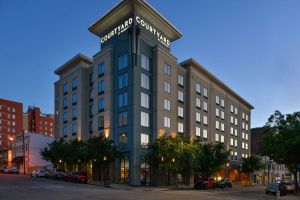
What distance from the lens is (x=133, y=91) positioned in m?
52.5

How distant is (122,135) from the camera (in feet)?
177

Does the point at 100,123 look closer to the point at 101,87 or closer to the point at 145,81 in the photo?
the point at 101,87

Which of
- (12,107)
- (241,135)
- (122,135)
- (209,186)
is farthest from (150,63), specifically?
(12,107)

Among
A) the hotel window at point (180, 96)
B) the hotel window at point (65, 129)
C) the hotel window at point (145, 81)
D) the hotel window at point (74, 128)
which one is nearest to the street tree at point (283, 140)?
the hotel window at point (180, 96)

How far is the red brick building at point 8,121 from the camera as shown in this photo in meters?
149

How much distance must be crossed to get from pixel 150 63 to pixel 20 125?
11631 centimetres

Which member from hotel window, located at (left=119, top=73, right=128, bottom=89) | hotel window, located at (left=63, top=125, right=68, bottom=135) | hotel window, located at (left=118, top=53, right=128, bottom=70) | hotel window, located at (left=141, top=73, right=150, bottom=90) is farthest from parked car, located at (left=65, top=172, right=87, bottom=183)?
hotel window, located at (left=63, top=125, right=68, bottom=135)

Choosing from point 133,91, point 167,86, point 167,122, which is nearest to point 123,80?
point 133,91

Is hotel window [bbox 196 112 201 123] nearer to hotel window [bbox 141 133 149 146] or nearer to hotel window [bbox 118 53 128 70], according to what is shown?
hotel window [bbox 141 133 149 146]

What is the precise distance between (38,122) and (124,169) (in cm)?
11660

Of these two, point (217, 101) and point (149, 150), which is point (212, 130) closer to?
point (217, 101)

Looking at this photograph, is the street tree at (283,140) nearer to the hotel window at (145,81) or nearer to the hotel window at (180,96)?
the hotel window at (180,96)

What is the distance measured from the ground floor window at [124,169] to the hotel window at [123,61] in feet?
47.6

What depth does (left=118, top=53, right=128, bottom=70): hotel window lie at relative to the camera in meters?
54.8
